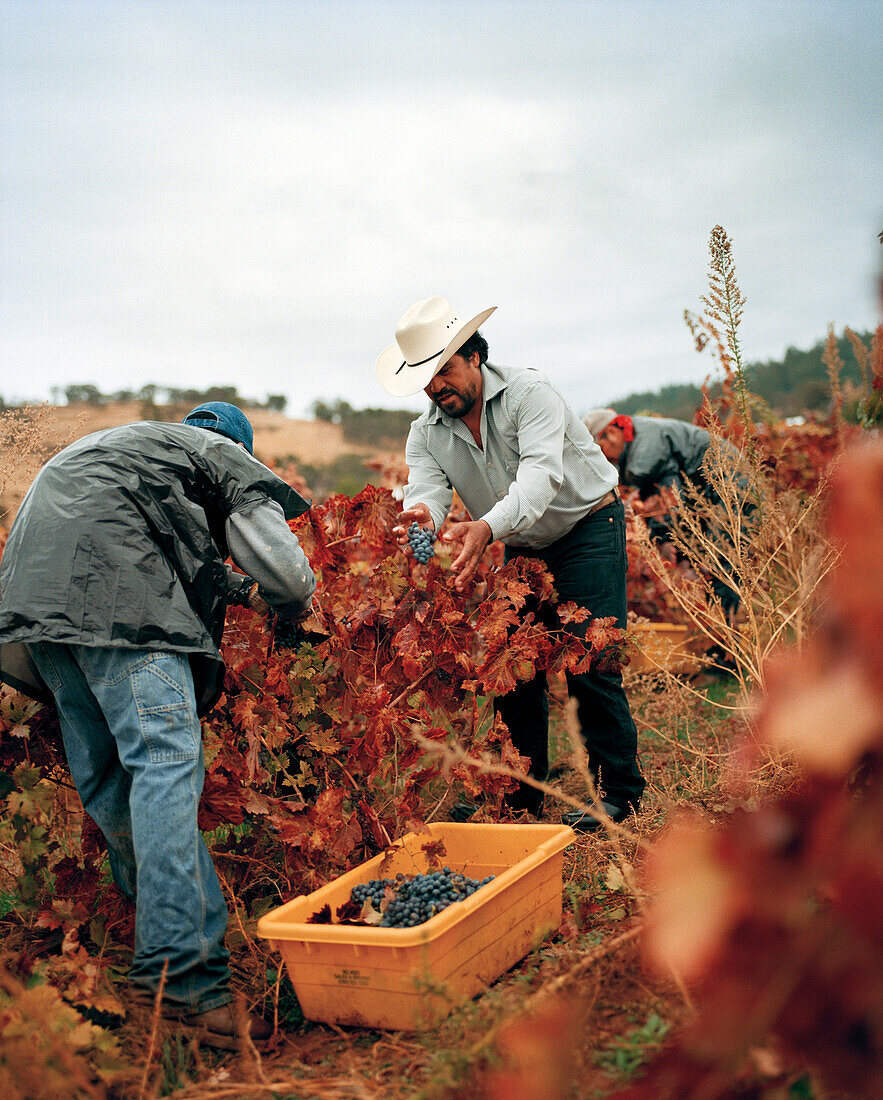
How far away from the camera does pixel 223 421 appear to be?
9.05 feet

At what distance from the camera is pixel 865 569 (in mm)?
823

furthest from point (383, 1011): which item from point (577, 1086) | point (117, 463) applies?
point (117, 463)

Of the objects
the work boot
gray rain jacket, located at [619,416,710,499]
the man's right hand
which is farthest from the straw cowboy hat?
gray rain jacket, located at [619,416,710,499]

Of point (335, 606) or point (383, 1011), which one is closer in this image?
point (383, 1011)

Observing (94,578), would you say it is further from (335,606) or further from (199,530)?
(335,606)

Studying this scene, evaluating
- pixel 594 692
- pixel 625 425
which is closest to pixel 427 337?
pixel 594 692

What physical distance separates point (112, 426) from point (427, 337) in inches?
98.7

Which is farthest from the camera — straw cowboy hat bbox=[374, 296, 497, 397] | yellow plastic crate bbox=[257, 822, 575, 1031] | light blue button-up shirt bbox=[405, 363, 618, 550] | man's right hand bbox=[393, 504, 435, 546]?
straw cowboy hat bbox=[374, 296, 497, 397]

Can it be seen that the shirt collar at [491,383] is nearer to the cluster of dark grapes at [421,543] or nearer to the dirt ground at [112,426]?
the cluster of dark grapes at [421,543]

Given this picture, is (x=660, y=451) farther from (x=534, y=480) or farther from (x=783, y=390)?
(x=783, y=390)

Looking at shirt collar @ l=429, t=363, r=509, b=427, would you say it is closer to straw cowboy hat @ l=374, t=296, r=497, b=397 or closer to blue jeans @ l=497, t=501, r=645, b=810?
straw cowboy hat @ l=374, t=296, r=497, b=397

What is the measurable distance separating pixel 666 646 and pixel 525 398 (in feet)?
8.24

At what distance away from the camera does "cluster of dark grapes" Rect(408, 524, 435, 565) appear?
2910 mm

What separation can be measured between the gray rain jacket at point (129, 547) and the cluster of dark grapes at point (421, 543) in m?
0.60
